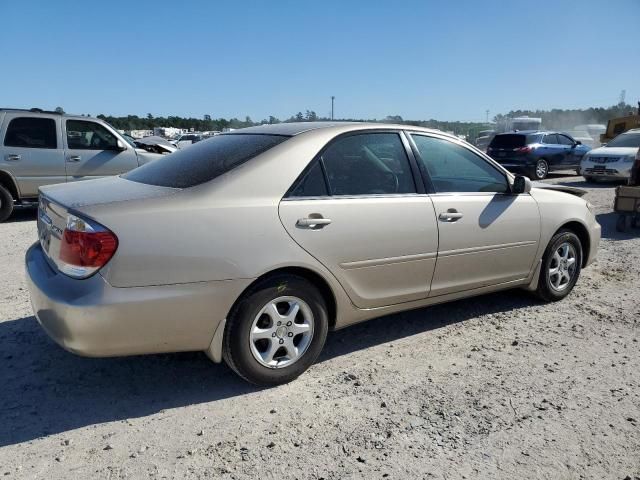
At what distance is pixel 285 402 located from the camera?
3162 millimetres

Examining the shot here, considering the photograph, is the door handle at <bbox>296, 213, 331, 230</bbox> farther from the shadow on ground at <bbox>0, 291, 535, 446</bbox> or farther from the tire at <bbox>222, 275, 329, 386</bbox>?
the shadow on ground at <bbox>0, 291, 535, 446</bbox>

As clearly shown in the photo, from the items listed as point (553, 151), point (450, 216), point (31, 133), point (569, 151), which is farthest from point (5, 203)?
point (569, 151)

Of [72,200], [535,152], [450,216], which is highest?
[535,152]

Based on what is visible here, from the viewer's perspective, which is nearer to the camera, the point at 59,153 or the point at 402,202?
the point at 402,202

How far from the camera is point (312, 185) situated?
3.40m

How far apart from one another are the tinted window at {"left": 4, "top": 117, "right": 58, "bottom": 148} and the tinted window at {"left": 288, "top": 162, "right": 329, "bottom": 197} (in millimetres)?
7601

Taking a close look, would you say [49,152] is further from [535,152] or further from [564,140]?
[564,140]

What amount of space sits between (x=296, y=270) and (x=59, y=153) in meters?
7.70

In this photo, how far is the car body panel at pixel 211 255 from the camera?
2803mm

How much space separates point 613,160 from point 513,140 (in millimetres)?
3811

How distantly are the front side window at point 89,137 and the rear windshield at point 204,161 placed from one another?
21.3 ft

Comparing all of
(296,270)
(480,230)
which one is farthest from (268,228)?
(480,230)

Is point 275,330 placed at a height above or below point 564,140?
below

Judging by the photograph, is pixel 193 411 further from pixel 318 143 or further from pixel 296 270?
pixel 318 143
